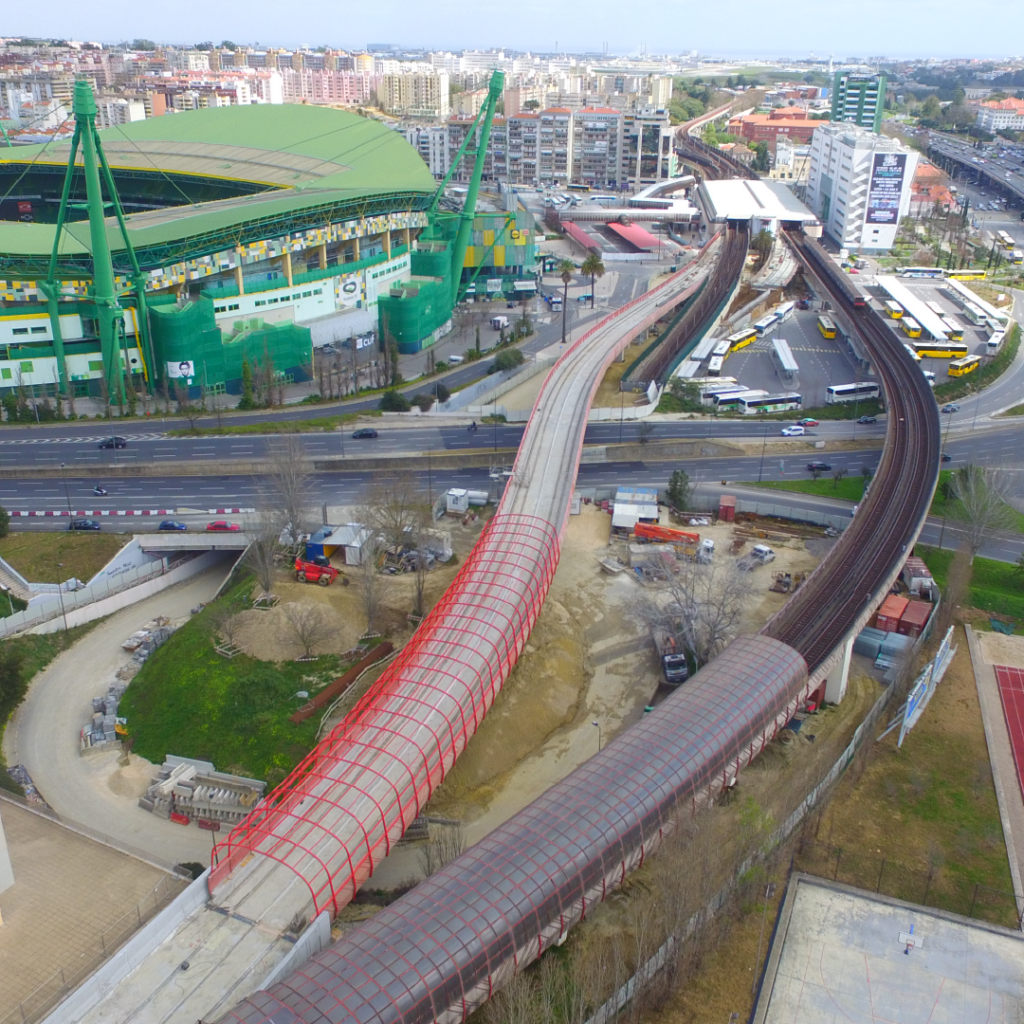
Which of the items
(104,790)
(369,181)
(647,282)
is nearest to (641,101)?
(647,282)

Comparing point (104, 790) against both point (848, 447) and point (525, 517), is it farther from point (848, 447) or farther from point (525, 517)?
point (848, 447)

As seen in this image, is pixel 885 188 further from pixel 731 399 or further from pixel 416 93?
pixel 416 93

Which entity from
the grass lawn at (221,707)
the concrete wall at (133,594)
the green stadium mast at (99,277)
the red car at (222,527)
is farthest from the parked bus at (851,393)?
the green stadium mast at (99,277)

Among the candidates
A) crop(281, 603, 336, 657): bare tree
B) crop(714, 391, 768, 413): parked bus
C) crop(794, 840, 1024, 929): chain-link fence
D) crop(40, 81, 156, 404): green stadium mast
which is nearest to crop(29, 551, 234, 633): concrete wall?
crop(281, 603, 336, 657): bare tree

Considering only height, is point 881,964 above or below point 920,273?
below

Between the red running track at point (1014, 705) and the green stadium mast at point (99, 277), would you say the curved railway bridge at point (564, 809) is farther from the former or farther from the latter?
the green stadium mast at point (99, 277)

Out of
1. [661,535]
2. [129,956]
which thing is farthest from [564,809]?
[661,535]

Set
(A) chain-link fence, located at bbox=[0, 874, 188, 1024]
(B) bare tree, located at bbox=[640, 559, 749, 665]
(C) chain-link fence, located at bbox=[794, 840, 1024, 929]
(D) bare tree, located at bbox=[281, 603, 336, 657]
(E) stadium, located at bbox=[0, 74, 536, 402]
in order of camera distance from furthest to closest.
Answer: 1. (E) stadium, located at bbox=[0, 74, 536, 402]
2. (D) bare tree, located at bbox=[281, 603, 336, 657]
3. (B) bare tree, located at bbox=[640, 559, 749, 665]
4. (C) chain-link fence, located at bbox=[794, 840, 1024, 929]
5. (A) chain-link fence, located at bbox=[0, 874, 188, 1024]

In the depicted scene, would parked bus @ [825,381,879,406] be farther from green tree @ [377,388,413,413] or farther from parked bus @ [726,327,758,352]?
green tree @ [377,388,413,413]
